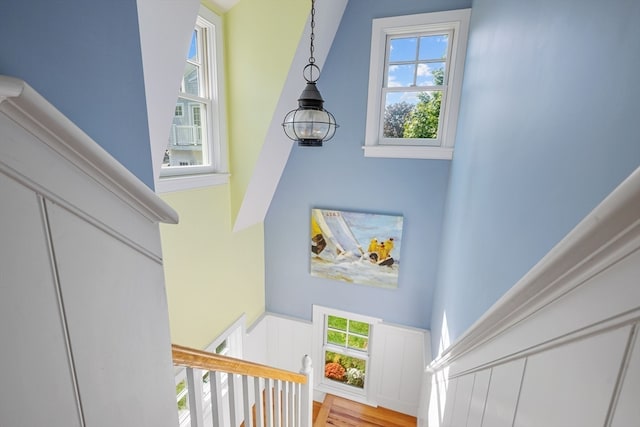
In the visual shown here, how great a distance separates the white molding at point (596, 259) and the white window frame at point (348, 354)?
3.07 meters

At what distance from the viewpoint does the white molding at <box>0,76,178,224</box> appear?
1.19ft

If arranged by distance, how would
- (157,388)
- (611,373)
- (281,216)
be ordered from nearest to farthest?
(611,373) → (157,388) → (281,216)

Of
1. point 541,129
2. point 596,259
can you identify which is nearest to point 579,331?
point 596,259

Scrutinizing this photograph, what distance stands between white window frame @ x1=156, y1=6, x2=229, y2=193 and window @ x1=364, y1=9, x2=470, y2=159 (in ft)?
4.64

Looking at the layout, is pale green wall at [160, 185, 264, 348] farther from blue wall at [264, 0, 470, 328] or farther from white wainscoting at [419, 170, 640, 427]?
white wainscoting at [419, 170, 640, 427]

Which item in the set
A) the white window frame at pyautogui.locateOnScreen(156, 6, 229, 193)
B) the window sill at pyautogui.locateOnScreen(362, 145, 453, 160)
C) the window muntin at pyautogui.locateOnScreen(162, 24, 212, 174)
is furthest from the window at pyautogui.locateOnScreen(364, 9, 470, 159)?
the window muntin at pyautogui.locateOnScreen(162, 24, 212, 174)

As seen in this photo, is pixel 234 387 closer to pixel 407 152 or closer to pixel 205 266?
pixel 205 266

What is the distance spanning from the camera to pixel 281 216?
3.55 m

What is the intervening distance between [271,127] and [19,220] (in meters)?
2.29

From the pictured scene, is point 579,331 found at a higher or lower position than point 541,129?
lower

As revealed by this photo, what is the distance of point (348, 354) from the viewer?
3650mm

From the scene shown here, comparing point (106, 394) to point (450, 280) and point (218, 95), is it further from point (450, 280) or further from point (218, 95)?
point (218, 95)

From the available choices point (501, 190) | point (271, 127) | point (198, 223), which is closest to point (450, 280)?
point (501, 190)

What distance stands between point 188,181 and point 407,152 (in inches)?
80.7
